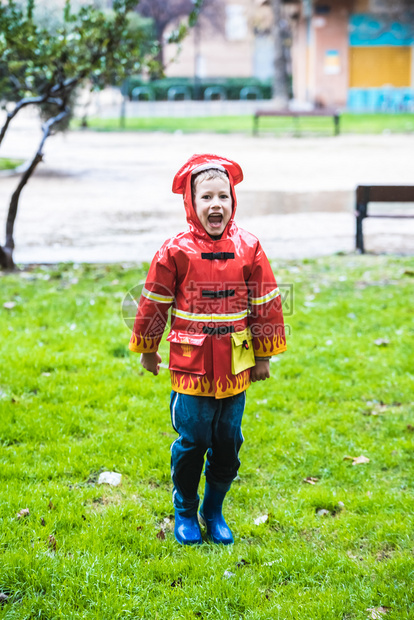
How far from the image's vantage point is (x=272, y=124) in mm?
29438

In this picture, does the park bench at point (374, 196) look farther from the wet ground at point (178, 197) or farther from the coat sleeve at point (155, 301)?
the coat sleeve at point (155, 301)

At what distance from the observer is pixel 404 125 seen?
28125 mm

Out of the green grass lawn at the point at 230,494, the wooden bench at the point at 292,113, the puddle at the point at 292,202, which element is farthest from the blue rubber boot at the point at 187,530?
the wooden bench at the point at 292,113

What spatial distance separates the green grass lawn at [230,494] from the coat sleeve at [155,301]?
2.93 ft

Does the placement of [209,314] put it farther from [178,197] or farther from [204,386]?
[178,197]

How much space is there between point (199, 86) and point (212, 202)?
144 ft

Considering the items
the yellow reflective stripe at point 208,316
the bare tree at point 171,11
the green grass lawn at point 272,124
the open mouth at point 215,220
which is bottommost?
the yellow reflective stripe at point 208,316

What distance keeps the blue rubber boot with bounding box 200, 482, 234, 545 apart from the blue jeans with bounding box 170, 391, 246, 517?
0.21ft

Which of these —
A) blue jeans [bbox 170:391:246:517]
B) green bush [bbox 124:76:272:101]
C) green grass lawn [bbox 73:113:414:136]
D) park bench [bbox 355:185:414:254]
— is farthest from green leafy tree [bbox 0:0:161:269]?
green bush [bbox 124:76:272:101]

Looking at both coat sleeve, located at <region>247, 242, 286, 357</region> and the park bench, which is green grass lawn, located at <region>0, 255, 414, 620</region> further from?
the park bench

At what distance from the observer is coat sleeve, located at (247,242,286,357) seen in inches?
120

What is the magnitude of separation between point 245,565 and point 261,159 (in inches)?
677

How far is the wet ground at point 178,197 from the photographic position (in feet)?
32.3

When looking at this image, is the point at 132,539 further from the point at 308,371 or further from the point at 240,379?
the point at 308,371
